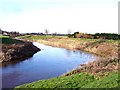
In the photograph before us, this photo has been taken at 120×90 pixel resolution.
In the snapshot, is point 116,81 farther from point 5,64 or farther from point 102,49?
point 102,49

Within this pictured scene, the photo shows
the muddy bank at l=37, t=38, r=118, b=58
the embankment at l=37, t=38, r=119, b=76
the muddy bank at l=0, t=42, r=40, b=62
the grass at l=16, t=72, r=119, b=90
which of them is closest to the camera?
the grass at l=16, t=72, r=119, b=90

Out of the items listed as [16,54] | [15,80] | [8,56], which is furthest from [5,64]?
[15,80]

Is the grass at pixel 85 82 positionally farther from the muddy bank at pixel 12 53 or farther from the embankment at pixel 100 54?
the muddy bank at pixel 12 53

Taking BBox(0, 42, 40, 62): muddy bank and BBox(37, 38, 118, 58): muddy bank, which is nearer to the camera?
BBox(0, 42, 40, 62): muddy bank

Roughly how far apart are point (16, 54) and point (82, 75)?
26.8 m

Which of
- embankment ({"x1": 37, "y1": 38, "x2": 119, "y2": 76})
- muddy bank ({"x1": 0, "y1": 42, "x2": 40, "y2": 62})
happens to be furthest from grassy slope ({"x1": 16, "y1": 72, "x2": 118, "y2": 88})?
muddy bank ({"x1": 0, "y1": 42, "x2": 40, "y2": 62})

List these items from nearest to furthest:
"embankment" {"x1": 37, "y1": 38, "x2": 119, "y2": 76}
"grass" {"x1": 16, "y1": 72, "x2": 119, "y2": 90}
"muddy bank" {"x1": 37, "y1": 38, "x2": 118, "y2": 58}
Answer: "grass" {"x1": 16, "y1": 72, "x2": 119, "y2": 90}, "embankment" {"x1": 37, "y1": 38, "x2": 119, "y2": 76}, "muddy bank" {"x1": 37, "y1": 38, "x2": 118, "y2": 58}

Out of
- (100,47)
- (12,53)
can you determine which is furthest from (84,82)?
(100,47)

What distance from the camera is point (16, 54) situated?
160 feet

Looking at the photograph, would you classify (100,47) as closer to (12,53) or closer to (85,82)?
(12,53)

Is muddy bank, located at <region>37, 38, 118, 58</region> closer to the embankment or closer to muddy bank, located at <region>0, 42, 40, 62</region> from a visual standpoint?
the embankment

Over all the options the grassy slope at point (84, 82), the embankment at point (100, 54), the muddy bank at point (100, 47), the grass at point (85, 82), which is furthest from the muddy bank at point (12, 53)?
the grassy slope at point (84, 82)

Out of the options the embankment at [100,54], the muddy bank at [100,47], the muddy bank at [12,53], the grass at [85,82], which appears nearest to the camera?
the grass at [85,82]

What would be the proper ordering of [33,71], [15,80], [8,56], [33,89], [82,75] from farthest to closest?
[8,56]
[33,71]
[15,80]
[82,75]
[33,89]
